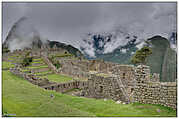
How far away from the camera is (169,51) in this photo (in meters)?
15.0

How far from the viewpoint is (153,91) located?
792 cm

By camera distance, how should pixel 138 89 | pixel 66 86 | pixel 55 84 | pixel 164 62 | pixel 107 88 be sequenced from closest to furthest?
pixel 138 89
pixel 107 88
pixel 164 62
pixel 55 84
pixel 66 86

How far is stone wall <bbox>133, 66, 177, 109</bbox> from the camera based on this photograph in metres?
7.42

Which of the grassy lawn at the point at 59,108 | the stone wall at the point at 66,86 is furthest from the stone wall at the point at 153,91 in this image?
the stone wall at the point at 66,86

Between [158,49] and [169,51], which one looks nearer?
[169,51]

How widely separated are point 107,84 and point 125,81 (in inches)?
166

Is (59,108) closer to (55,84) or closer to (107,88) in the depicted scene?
(107,88)

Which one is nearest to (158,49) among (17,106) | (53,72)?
(17,106)

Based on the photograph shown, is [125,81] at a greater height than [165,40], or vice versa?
[165,40]

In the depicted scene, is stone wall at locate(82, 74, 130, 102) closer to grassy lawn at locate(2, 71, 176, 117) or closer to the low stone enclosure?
the low stone enclosure

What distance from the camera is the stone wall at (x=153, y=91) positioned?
7418 mm

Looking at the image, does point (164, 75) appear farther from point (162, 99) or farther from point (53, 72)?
point (53, 72)

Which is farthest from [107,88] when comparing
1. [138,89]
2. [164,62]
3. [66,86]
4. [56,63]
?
[56,63]

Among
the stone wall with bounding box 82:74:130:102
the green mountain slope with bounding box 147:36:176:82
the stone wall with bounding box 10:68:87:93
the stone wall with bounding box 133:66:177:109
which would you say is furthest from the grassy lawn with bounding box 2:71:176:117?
the stone wall with bounding box 10:68:87:93
